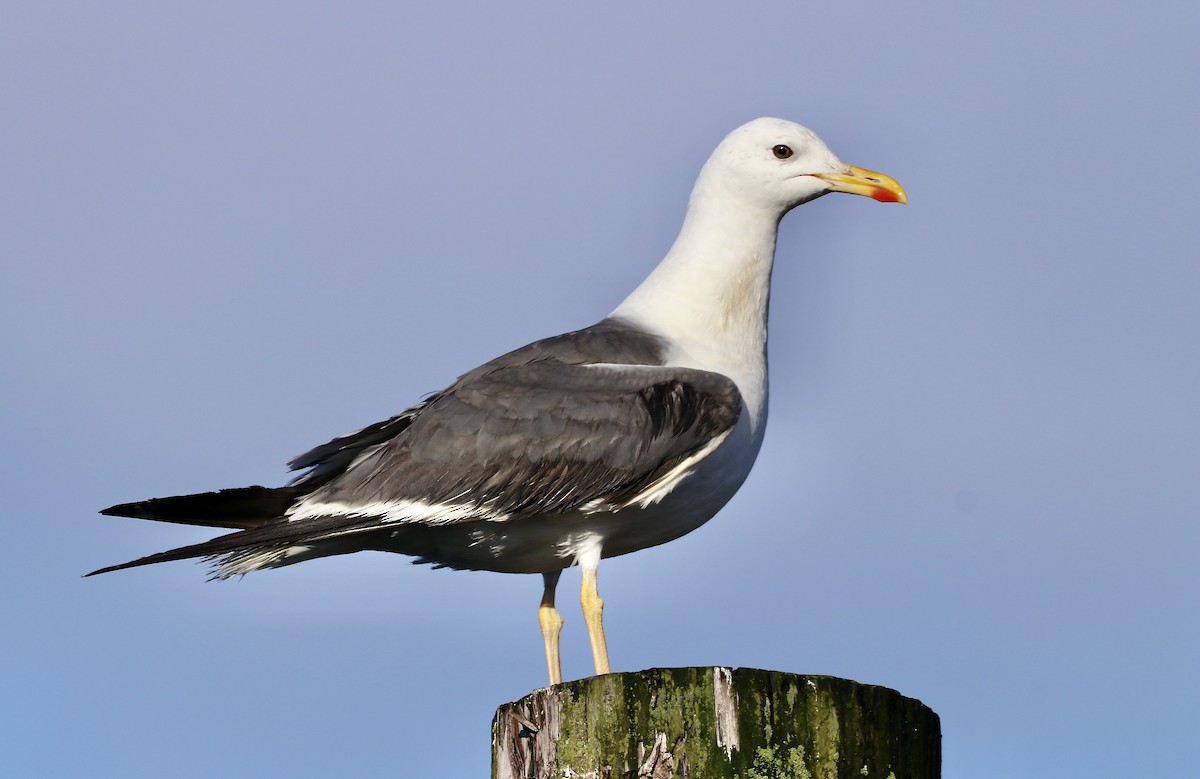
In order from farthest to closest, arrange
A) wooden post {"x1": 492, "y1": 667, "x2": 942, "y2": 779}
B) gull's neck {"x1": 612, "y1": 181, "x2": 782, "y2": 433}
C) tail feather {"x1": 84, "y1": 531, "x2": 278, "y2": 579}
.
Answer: gull's neck {"x1": 612, "y1": 181, "x2": 782, "y2": 433} < tail feather {"x1": 84, "y1": 531, "x2": 278, "y2": 579} < wooden post {"x1": 492, "y1": 667, "x2": 942, "y2": 779}

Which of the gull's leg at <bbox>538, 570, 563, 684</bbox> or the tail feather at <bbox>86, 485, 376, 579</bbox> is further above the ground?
the tail feather at <bbox>86, 485, 376, 579</bbox>

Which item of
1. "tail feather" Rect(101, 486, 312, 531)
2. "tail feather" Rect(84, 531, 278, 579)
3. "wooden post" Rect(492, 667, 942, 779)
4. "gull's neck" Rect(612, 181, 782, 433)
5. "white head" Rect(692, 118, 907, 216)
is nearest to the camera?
"wooden post" Rect(492, 667, 942, 779)

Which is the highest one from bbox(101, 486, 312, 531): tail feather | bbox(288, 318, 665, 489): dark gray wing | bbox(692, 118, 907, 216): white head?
bbox(692, 118, 907, 216): white head

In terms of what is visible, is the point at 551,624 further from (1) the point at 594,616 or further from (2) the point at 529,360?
(2) the point at 529,360

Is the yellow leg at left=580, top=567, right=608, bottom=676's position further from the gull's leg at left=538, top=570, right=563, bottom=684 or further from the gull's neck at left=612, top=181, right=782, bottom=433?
the gull's neck at left=612, top=181, right=782, bottom=433

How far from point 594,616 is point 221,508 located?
7.38 ft

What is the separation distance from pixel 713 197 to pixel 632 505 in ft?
8.01

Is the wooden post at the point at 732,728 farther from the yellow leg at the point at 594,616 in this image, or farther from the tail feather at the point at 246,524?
the tail feather at the point at 246,524

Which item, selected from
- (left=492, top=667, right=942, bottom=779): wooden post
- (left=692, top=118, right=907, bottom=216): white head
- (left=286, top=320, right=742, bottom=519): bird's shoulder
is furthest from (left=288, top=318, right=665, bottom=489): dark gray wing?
(left=492, top=667, right=942, bottom=779): wooden post

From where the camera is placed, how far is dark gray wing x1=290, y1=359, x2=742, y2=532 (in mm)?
8438

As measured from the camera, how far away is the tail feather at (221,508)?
892 cm

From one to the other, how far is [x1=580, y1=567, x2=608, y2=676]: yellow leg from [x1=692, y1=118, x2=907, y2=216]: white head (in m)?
2.74

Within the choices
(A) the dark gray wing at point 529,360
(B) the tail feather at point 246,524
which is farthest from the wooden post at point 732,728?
(A) the dark gray wing at point 529,360

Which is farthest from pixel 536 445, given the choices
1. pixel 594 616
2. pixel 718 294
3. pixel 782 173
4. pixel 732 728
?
pixel 732 728
